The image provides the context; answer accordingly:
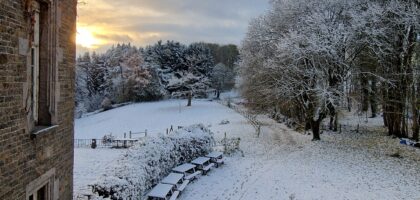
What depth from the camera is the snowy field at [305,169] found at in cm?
1405

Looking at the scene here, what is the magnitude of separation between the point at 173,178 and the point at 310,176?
621 centimetres

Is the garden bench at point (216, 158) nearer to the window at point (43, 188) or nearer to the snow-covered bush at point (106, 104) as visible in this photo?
the window at point (43, 188)

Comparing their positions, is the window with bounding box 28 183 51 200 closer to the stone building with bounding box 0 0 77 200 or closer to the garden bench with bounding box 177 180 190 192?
the stone building with bounding box 0 0 77 200

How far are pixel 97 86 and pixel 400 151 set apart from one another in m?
54.5

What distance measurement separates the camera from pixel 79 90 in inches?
2408

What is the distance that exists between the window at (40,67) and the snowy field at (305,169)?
7843mm

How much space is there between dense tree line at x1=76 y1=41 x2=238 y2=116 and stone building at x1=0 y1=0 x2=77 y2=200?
49867 mm

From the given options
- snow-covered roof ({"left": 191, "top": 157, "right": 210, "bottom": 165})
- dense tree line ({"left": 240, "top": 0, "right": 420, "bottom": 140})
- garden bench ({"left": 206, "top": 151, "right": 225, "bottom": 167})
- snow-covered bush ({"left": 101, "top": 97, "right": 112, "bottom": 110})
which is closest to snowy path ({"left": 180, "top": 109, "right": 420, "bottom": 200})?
garden bench ({"left": 206, "top": 151, "right": 225, "bottom": 167})

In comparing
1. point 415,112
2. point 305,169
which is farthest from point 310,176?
point 415,112

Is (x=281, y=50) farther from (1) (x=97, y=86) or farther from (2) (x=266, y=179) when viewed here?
(1) (x=97, y=86)

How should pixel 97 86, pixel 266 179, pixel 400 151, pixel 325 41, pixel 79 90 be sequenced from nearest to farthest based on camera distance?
pixel 266 179, pixel 400 151, pixel 325 41, pixel 79 90, pixel 97 86

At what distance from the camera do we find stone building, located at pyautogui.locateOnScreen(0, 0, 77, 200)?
4859 millimetres

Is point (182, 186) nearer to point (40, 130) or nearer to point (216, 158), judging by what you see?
point (216, 158)

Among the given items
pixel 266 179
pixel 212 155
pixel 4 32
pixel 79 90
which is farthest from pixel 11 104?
pixel 79 90
